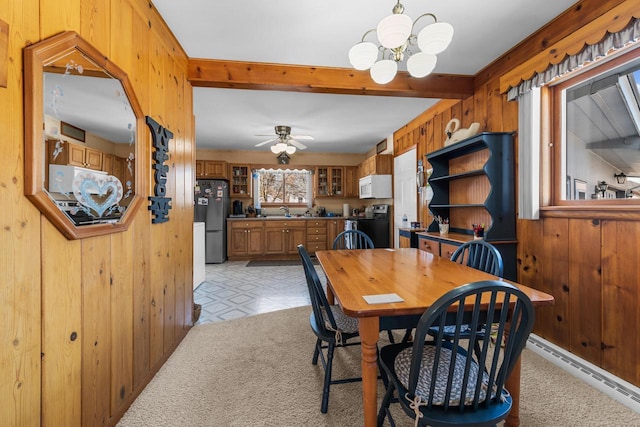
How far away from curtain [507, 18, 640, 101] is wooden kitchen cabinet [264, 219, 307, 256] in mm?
4546

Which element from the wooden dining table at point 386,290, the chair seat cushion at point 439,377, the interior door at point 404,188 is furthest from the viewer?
the interior door at point 404,188

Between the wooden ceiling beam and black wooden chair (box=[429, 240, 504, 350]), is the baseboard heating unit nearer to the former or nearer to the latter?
black wooden chair (box=[429, 240, 504, 350])

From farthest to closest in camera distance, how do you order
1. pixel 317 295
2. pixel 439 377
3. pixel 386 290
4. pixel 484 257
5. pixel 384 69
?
pixel 484 257, pixel 384 69, pixel 317 295, pixel 386 290, pixel 439 377

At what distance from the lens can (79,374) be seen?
119cm

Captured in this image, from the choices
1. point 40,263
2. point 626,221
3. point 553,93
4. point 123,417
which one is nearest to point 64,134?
point 40,263

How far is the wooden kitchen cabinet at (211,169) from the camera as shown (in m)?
5.94

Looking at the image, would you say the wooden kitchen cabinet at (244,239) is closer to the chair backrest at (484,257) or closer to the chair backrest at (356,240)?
the chair backrest at (356,240)

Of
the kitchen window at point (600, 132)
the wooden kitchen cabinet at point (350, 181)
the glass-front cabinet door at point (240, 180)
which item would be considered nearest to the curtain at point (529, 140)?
the kitchen window at point (600, 132)

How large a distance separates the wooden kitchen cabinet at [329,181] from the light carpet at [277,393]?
15.1ft

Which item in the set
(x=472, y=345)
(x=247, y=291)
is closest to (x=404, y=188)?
(x=247, y=291)

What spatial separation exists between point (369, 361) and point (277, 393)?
34.1 inches

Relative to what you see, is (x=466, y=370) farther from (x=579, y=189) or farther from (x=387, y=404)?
(x=579, y=189)

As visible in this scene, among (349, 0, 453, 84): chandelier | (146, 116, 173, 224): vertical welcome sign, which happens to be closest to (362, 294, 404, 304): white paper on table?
(349, 0, 453, 84): chandelier

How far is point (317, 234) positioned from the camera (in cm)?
614
